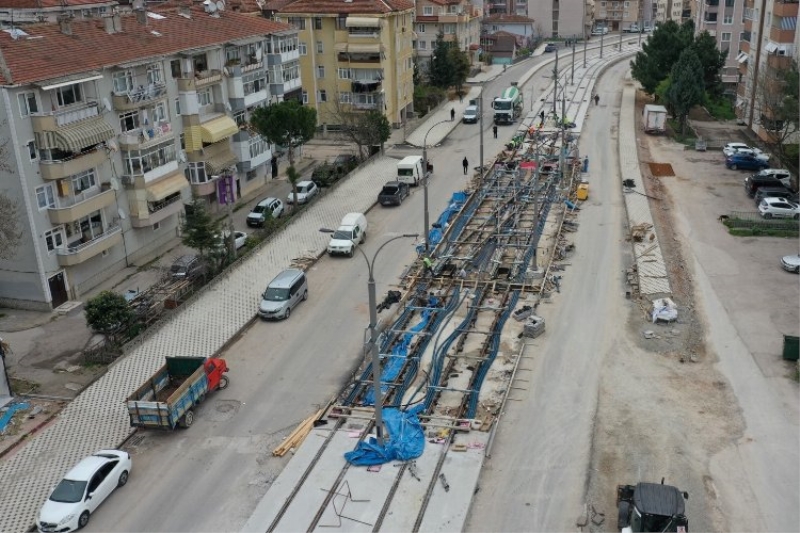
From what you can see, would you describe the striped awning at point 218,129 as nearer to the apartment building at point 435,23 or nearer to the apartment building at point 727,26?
the apartment building at point 435,23

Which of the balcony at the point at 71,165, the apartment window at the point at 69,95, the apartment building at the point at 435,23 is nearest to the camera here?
the balcony at the point at 71,165

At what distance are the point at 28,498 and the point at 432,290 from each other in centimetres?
1966

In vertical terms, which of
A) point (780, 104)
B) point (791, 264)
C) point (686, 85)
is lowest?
point (791, 264)

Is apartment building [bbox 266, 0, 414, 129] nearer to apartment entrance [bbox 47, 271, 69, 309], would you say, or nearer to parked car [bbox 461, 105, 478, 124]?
parked car [bbox 461, 105, 478, 124]

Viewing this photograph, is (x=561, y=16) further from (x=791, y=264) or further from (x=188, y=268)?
(x=188, y=268)

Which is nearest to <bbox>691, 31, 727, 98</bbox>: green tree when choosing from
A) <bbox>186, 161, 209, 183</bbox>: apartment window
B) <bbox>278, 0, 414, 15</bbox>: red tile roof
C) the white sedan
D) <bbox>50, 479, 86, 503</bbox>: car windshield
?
<bbox>278, 0, 414, 15</bbox>: red tile roof

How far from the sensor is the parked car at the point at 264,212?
4799 centimetres

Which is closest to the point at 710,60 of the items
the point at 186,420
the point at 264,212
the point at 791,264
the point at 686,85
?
the point at 686,85

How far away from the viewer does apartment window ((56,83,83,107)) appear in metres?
36.9

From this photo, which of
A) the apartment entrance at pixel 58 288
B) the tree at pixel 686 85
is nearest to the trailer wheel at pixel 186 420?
the apartment entrance at pixel 58 288

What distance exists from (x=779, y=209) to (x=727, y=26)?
49.0 metres

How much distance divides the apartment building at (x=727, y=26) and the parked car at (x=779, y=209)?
4453cm

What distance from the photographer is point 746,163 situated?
194ft

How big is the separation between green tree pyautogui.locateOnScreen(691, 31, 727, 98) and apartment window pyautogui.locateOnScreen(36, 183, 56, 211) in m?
59.6
